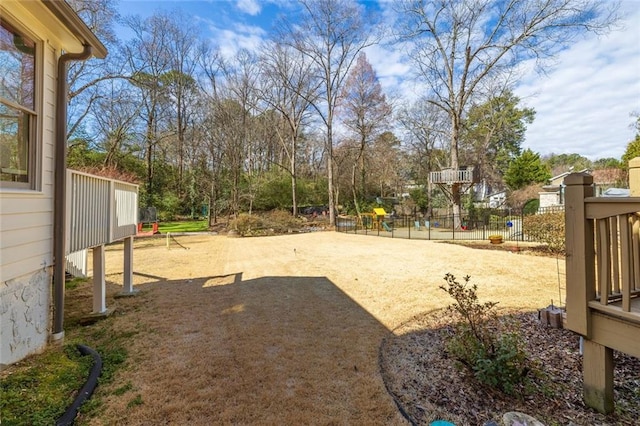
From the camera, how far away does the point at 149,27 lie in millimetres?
20688

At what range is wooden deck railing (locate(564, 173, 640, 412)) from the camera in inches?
86.9

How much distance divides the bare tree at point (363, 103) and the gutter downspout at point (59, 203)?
63.2 ft

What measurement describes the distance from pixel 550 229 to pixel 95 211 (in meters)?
11.1

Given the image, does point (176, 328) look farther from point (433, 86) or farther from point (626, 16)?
point (433, 86)

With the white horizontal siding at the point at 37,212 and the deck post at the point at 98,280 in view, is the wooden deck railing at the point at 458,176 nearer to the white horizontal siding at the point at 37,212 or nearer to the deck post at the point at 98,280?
the deck post at the point at 98,280

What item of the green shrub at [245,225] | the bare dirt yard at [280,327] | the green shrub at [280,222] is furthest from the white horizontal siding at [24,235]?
the green shrub at [280,222]

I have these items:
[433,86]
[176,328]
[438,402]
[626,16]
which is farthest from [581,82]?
[176,328]

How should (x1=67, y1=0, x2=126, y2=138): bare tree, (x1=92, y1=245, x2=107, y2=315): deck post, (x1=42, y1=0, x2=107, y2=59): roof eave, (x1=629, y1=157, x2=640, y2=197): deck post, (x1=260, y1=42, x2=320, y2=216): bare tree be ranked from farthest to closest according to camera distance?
(x1=260, y1=42, x2=320, y2=216): bare tree < (x1=67, y1=0, x2=126, y2=138): bare tree < (x1=92, y1=245, x2=107, y2=315): deck post < (x1=629, y1=157, x2=640, y2=197): deck post < (x1=42, y1=0, x2=107, y2=59): roof eave

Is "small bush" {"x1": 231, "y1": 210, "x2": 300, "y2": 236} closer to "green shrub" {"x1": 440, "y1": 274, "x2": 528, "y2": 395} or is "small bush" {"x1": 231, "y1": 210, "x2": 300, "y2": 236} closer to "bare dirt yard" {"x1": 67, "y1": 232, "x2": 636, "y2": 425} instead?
"bare dirt yard" {"x1": 67, "y1": 232, "x2": 636, "y2": 425}

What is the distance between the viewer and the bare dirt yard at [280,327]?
2379 millimetres

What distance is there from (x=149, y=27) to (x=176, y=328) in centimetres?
2410

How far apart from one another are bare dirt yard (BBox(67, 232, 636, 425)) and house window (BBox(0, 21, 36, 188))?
210 cm

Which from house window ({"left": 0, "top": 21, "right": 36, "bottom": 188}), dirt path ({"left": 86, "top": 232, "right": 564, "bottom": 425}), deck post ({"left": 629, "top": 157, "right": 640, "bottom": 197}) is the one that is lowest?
dirt path ({"left": 86, "top": 232, "right": 564, "bottom": 425})

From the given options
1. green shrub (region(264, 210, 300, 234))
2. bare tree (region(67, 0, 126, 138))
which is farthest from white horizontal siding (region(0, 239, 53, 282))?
green shrub (region(264, 210, 300, 234))
